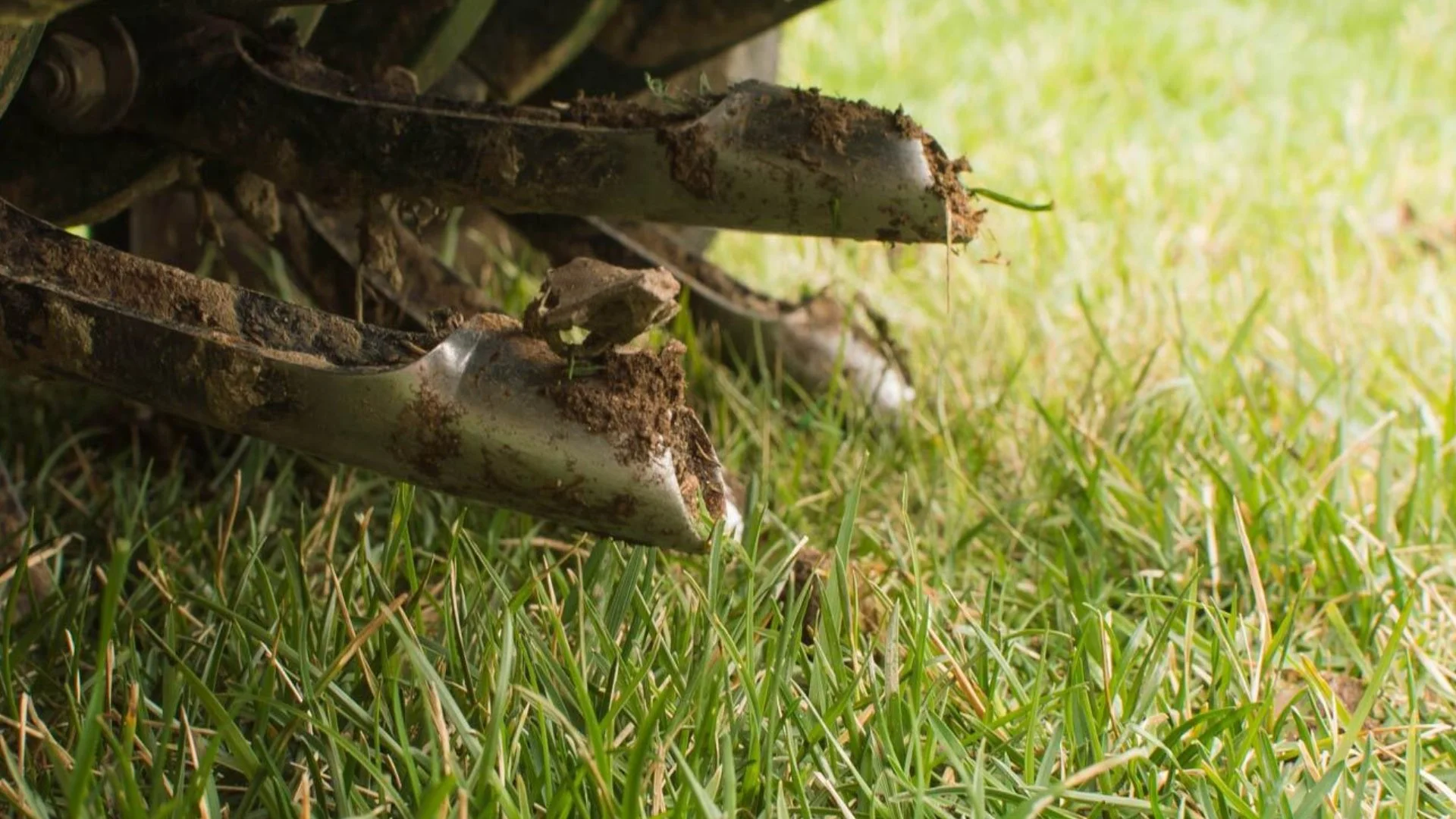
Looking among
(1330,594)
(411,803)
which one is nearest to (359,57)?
(411,803)

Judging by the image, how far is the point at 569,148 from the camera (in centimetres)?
114

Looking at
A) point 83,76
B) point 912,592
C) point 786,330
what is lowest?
point 912,592

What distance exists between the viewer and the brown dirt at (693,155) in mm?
1108

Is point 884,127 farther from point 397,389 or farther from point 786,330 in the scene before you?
point 786,330

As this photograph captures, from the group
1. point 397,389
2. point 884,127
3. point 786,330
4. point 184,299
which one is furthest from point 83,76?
point 786,330

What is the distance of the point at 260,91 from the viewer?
117 cm

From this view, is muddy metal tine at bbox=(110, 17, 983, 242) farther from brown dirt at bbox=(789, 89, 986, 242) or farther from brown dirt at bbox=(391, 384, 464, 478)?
brown dirt at bbox=(391, 384, 464, 478)

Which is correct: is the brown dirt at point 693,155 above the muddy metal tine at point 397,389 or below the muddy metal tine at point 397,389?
above

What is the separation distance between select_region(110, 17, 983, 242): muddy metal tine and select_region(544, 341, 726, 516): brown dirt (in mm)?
214

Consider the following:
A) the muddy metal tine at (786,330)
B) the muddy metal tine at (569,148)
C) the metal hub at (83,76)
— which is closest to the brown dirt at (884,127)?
the muddy metal tine at (569,148)

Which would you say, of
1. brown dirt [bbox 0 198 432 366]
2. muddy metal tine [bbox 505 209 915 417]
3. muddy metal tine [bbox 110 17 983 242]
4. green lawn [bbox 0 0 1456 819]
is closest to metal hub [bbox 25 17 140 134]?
muddy metal tine [bbox 110 17 983 242]

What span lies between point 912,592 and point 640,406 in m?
0.39

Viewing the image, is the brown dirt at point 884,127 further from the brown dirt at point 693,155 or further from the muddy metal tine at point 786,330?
the muddy metal tine at point 786,330


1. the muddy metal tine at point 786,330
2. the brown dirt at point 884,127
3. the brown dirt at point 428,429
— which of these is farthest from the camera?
the muddy metal tine at point 786,330
